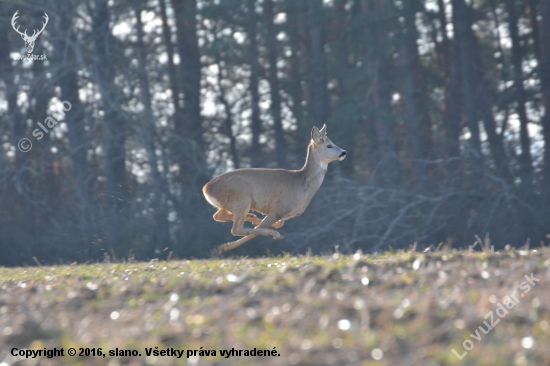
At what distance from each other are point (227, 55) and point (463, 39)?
680 centimetres

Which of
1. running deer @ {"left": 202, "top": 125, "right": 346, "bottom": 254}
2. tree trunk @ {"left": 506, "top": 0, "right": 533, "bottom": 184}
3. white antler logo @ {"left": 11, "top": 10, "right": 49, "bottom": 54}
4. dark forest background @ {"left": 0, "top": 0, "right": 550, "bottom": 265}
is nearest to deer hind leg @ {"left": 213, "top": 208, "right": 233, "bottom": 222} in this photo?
running deer @ {"left": 202, "top": 125, "right": 346, "bottom": 254}

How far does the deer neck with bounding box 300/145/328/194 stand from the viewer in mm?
11031

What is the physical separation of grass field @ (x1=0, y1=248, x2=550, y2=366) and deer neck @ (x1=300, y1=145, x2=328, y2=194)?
14.6 feet

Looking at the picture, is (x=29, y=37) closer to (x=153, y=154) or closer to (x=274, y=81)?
(x=153, y=154)

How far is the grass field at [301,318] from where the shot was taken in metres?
4.09

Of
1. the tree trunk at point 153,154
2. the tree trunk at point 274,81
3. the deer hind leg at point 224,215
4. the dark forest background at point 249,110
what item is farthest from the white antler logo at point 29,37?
the deer hind leg at point 224,215

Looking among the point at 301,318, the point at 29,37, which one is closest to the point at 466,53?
the point at 29,37

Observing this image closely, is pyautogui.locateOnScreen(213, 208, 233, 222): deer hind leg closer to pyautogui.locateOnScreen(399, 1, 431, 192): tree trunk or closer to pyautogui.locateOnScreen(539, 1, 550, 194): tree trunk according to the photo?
pyautogui.locateOnScreen(399, 1, 431, 192): tree trunk

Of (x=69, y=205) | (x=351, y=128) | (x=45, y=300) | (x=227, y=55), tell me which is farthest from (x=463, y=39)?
(x=45, y=300)

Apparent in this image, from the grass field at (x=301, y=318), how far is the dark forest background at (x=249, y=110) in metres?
A: 13.6

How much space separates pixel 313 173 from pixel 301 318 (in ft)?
21.6

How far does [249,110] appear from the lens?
81.0ft

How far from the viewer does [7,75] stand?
24438 millimetres

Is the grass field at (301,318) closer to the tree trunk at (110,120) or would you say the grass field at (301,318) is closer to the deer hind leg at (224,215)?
the deer hind leg at (224,215)
